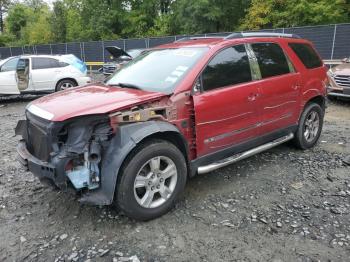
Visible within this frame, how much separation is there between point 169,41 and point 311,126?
17.9 metres

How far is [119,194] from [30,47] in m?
34.7

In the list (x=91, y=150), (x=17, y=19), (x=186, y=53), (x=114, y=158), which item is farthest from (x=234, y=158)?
(x=17, y=19)

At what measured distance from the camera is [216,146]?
421 centimetres

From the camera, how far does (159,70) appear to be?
437 centimetres

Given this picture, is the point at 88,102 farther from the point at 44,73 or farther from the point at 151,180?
the point at 44,73

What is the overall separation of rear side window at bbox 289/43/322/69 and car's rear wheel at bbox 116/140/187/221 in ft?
9.39

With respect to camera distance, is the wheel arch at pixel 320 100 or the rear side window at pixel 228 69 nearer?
the rear side window at pixel 228 69

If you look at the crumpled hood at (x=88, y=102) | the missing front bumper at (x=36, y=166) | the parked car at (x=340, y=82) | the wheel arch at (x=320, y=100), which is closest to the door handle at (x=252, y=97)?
the crumpled hood at (x=88, y=102)

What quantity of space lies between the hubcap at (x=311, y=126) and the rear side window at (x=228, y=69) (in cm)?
179

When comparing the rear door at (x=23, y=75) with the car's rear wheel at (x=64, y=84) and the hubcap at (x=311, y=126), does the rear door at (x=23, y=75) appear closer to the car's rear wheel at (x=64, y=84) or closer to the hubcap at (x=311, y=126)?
the car's rear wheel at (x=64, y=84)

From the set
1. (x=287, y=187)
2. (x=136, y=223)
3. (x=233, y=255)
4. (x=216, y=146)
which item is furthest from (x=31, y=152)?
(x=287, y=187)

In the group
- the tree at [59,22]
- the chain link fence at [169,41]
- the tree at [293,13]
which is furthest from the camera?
the tree at [59,22]

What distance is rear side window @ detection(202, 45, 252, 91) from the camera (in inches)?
163

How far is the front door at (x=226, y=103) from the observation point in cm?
404
